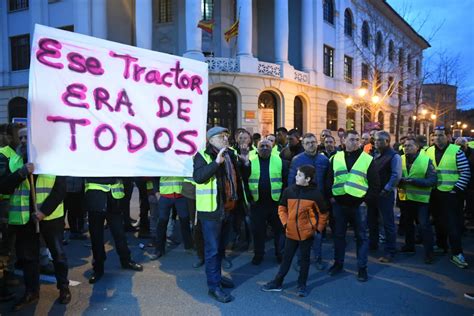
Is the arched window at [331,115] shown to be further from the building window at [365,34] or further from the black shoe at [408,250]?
the black shoe at [408,250]

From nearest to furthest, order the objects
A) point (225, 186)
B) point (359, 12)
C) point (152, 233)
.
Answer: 1. point (225, 186)
2. point (152, 233)
3. point (359, 12)

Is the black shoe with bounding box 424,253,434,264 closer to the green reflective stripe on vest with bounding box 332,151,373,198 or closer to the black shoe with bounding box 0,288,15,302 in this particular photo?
the green reflective stripe on vest with bounding box 332,151,373,198

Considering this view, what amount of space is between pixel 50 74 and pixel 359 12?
30639mm

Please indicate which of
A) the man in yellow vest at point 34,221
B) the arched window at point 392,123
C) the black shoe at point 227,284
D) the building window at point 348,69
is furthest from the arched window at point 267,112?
the arched window at point 392,123

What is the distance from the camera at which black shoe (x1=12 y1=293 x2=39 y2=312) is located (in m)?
3.89

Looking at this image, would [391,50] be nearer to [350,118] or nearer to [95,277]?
[350,118]

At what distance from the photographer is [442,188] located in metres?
5.63

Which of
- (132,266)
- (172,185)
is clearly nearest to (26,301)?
(132,266)

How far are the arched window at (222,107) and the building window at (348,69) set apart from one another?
1262 cm

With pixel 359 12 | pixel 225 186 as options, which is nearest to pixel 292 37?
pixel 359 12

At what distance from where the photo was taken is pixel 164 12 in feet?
74.3

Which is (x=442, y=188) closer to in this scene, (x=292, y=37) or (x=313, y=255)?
(x=313, y=255)

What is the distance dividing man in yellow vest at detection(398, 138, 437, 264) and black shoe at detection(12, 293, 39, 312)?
17.7 feet

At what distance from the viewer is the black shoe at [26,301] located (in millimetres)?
3888
